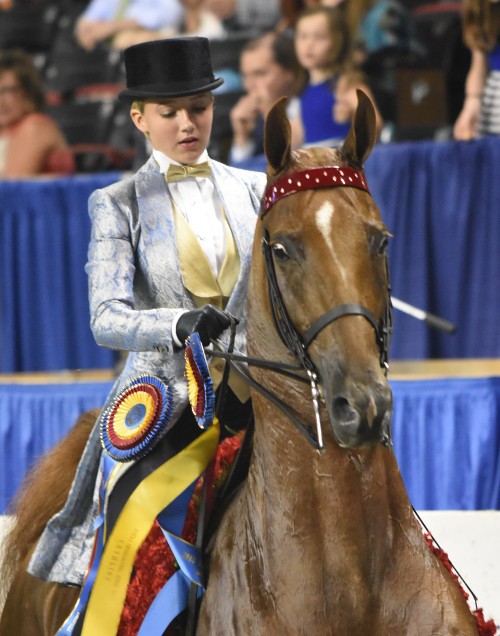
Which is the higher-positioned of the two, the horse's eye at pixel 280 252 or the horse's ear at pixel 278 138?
the horse's ear at pixel 278 138

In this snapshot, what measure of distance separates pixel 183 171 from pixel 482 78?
11.0ft

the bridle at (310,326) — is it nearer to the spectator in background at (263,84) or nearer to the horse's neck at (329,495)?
the horse's neck at (329,495)

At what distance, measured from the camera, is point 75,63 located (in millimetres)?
9234

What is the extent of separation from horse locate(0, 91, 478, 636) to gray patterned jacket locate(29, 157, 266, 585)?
13.2 inches

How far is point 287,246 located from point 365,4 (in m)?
4.63

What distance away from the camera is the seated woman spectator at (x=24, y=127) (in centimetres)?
722

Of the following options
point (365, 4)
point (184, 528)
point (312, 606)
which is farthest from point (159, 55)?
point (365, 4)

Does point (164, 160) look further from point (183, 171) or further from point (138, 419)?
point (138, 419)

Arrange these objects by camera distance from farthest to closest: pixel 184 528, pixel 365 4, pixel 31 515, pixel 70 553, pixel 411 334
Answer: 1. pixel 365 4
2. pixel 411 334
3. pixel 31 515
4. pixel 70 553
5. pixel 184 528

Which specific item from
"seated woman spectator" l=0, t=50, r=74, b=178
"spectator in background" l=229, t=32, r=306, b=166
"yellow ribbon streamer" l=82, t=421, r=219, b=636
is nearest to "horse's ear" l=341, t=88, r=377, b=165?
"yellow ribbon streamer" l=82, t=421, r=219, b=636

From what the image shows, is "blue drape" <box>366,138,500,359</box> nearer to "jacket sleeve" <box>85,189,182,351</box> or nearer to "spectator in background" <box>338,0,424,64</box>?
"spectator in background" <box>338,0,424,64</box>

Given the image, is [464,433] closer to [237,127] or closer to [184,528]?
[184,528]

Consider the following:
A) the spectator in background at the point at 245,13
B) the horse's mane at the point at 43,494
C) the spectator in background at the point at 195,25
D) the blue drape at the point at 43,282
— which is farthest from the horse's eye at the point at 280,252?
the spectator in background at the point at 245,13

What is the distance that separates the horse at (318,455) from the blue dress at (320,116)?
3861mm
